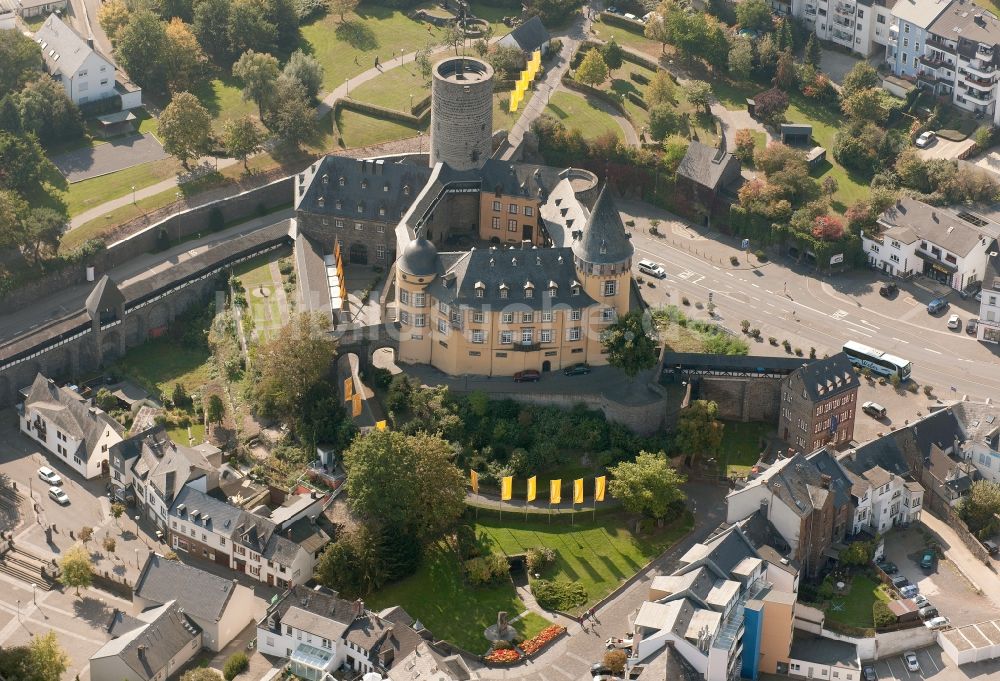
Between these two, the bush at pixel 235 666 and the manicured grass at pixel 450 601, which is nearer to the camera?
the bush at pixel 235 666

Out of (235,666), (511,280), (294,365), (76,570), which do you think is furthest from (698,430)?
(76,570)

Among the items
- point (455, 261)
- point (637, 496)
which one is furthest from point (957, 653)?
point (455, 261)

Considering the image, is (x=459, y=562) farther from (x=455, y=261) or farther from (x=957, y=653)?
(x=957, y=653)

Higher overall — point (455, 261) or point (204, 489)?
point (455, 261)

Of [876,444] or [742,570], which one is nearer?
[742,570]

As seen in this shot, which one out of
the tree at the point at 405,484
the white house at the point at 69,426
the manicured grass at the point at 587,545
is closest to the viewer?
the tree at the point at 405,484

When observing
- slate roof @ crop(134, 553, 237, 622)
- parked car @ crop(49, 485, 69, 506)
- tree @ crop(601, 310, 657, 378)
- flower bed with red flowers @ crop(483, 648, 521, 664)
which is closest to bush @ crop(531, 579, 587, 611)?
flower bed with red flowers @ crop(483, 648, 521, 664)

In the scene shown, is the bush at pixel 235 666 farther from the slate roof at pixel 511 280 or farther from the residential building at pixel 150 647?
the slate roof at pixel 511 280

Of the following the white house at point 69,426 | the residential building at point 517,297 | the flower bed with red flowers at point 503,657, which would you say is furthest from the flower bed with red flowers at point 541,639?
the white house at point 69,426
